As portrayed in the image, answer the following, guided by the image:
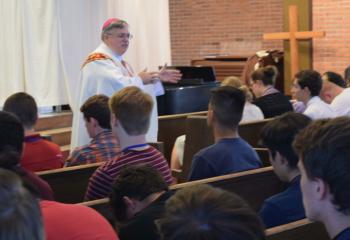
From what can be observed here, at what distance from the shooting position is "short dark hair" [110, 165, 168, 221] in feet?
8.21

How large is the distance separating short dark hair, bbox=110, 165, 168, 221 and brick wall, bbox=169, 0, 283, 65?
961 cm

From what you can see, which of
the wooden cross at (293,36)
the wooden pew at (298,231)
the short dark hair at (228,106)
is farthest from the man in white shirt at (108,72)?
the wooden cross at (293,36)

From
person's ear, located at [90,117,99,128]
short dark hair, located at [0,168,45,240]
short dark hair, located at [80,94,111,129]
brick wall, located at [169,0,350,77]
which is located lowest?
person's ear, located at [90,117,99,128]

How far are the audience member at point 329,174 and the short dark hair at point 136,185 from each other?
863mm

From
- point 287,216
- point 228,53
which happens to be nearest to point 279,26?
point 228,53

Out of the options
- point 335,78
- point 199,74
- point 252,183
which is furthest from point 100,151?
point 199,74

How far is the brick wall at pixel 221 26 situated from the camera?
1211cm

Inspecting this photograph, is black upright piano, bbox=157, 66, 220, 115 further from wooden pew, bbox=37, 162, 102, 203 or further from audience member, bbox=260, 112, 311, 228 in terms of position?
audience member, bbox=260, 112, 311, 228

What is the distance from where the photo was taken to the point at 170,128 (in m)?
6.17

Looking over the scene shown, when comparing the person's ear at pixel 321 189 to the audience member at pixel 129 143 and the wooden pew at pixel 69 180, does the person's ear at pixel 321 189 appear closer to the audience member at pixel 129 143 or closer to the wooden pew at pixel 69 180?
the audience member at pixel 129 143

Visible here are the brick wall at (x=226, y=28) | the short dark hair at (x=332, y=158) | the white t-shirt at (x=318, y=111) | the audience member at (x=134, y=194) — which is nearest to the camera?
the short dark hair at (x=332, y=158)

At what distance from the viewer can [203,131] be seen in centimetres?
522

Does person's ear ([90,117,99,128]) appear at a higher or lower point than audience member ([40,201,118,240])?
higher

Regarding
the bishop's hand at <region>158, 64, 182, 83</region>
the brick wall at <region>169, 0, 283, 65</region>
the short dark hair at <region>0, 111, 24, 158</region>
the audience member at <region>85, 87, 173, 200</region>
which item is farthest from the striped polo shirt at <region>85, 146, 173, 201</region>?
the brick wall at <region>169, 0, 283, 65</region>
